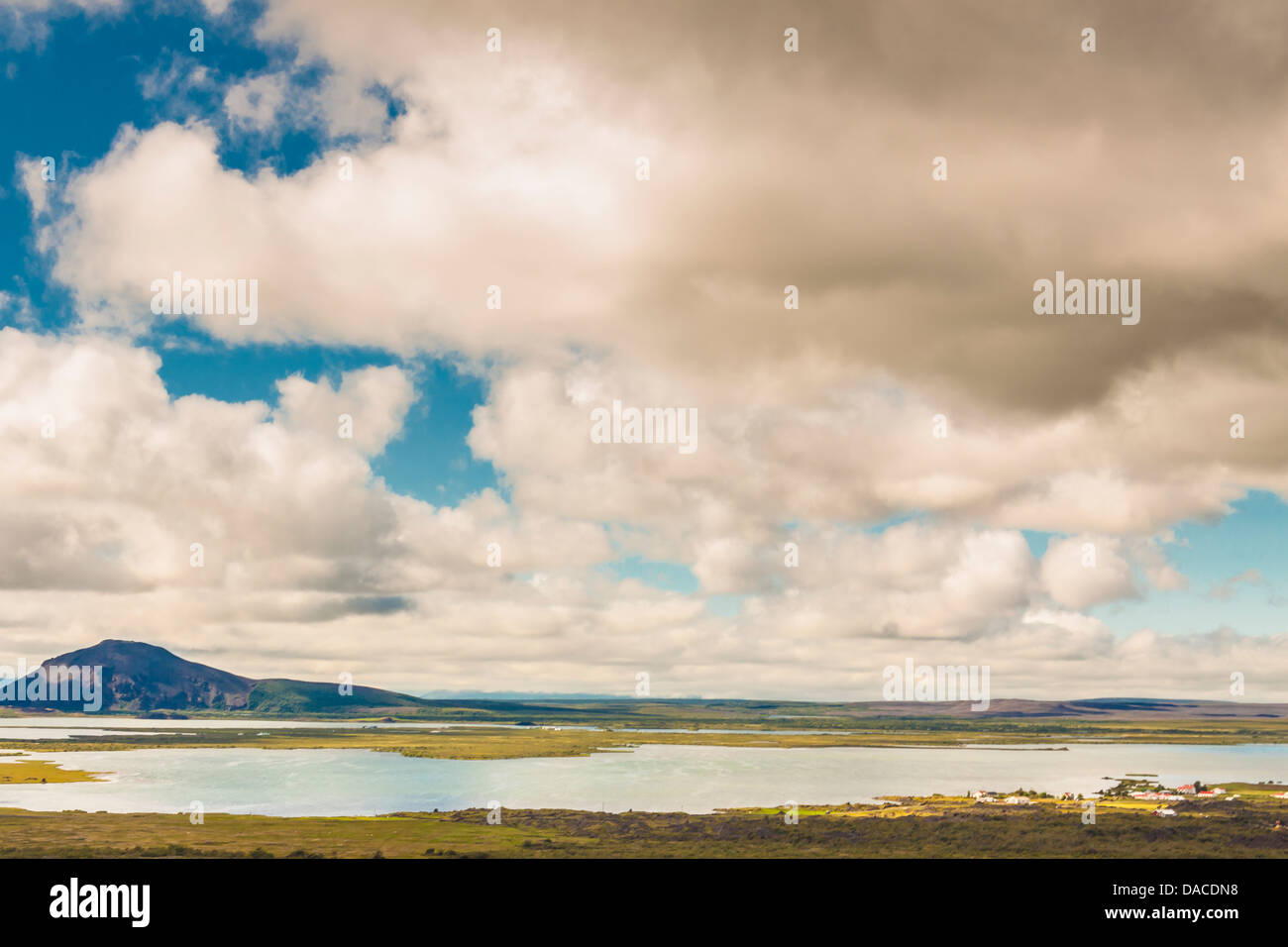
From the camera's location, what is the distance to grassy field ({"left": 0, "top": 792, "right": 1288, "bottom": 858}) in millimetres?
77438

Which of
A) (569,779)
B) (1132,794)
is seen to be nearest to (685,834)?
(569,779)

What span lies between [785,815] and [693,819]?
10166mm

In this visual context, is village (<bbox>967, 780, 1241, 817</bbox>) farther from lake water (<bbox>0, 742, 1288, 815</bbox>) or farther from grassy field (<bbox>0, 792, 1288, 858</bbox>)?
lake water (<bbox>0, 742, 1288, 815</bbox>)

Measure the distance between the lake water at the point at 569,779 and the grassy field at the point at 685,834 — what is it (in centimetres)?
1171

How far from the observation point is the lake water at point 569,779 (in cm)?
11450

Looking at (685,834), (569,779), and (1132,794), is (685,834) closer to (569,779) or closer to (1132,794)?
(569,779)

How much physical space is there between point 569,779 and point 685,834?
64417 millimetres

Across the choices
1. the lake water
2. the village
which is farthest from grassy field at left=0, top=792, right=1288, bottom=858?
the lake water

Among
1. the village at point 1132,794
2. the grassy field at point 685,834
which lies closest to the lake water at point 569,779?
the village at point 1132,794

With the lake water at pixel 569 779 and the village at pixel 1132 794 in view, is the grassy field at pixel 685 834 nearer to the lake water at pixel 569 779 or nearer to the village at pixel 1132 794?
the village at pixel 1132 794

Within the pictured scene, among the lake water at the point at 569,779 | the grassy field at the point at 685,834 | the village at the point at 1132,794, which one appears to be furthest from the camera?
the lake water at the point at 569,779

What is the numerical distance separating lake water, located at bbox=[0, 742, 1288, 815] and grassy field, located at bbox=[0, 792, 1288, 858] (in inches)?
461
